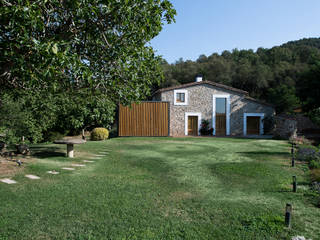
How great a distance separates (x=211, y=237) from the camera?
11.8ft

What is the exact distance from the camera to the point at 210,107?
23.8 meters

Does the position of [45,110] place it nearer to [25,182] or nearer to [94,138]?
[25,182]

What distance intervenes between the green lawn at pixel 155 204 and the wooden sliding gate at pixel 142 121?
43.5 feet

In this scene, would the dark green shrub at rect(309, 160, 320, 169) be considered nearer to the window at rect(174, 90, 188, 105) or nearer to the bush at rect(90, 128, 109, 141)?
the bush at rect(90, 128, 109, 141)

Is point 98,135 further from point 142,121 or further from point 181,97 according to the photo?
point 181,97

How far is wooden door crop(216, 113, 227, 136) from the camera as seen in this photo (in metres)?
24.0

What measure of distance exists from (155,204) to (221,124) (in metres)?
20.2

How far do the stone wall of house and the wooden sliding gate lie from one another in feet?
7.59

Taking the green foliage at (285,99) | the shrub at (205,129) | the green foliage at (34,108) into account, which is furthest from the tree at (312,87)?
the green foliage at (34,108)

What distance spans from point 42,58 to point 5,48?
101 centimetres

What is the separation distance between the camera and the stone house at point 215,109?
23.6 metres

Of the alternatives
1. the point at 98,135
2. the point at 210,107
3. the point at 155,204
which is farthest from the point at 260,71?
the point at 155,204

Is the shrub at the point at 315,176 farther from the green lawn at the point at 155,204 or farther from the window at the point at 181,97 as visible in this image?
the window at the point at 181,97

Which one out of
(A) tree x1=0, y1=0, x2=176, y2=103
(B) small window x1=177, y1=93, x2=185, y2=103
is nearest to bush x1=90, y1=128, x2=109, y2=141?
(B) small window x1=177, y1=93, x2=185, y2=103
